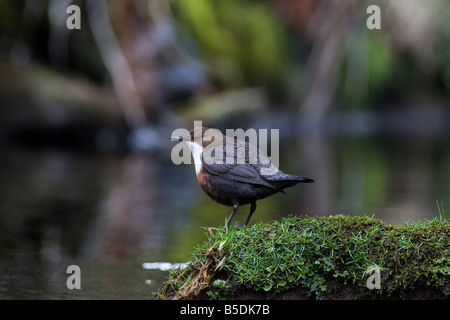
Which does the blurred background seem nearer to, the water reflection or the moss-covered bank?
the water reflection

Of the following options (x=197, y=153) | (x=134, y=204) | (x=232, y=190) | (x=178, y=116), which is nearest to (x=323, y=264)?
(x=232, y=190)

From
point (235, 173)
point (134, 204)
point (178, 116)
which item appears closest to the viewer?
point (235, 173)

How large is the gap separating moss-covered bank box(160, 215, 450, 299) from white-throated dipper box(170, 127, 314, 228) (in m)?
0.63

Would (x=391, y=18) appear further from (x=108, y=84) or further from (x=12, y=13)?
(x=12, y=13)

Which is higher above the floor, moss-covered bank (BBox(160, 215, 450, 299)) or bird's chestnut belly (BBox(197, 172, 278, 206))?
bird's chestnut belly (BBox(197, 172, 278, 206))

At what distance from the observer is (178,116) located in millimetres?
22484

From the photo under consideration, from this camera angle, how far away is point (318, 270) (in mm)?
5562

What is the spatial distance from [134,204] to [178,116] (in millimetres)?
9745

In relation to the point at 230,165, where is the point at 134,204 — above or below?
below

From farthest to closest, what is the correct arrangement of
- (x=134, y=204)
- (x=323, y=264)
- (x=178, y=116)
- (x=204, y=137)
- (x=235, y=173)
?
(x=178, y=116) < (x=134, y=204) < (x=204, y=137) < (x=235, y=173) < (x=323, y=264)

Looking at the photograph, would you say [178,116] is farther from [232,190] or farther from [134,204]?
[232,190]

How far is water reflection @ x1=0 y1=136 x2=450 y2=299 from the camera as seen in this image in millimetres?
8219

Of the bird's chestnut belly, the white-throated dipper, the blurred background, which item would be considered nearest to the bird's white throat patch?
the white-throated dipper
